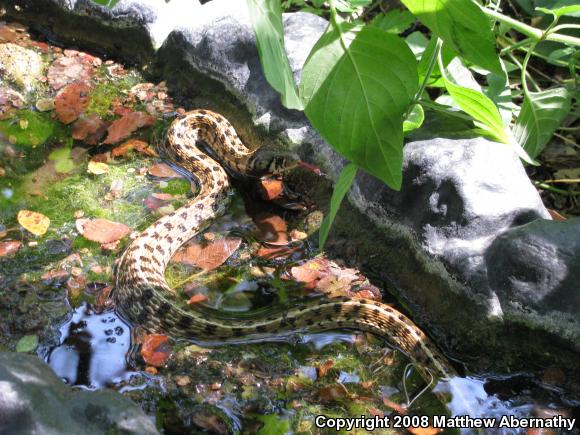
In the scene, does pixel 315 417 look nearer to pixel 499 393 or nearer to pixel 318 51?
pixel 499 393

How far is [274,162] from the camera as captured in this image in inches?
183

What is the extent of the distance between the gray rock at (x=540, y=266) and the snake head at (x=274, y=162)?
5.53 feet

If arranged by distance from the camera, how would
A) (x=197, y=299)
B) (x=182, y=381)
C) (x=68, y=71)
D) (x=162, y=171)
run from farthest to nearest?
(x=68, y=71) → (x=162, y=171) → (x=197, y=299) → (x=182, y=381)

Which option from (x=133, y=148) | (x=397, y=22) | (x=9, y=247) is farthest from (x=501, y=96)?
(x=9, y=247)

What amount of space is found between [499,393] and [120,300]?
2312 mm

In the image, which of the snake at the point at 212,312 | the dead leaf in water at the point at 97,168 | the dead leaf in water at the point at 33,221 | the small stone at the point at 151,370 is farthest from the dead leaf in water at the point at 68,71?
the small stone at the point at 151,370

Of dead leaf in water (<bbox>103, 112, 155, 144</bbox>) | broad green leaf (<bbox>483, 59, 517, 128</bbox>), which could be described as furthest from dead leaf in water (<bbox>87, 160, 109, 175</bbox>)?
broad green leaf (<bbox>483, 59, 517, 128</bbox>)

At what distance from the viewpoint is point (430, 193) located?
374 cm

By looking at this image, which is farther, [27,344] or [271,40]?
[27,344]

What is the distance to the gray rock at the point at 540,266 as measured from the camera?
3289mm

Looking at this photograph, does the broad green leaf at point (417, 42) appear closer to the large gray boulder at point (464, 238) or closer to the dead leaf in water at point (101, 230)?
the large gray boulder at point (464, 238)

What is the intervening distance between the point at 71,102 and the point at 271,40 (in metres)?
4.08

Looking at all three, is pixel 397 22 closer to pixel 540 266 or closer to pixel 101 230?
pixel 540 266

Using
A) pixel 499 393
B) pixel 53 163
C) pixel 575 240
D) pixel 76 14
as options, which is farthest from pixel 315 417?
pixel 76 14
